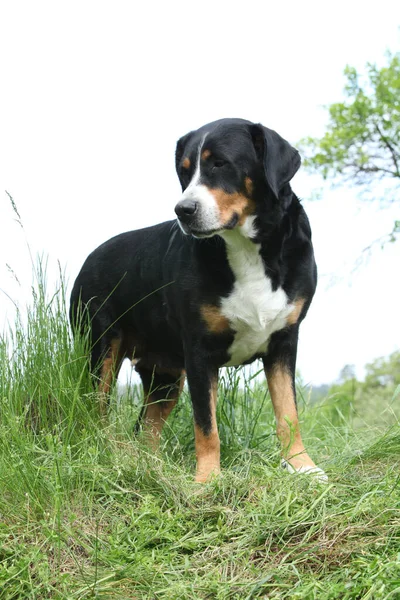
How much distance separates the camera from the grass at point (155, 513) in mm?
3080

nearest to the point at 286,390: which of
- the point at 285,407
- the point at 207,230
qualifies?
the point at 285,407

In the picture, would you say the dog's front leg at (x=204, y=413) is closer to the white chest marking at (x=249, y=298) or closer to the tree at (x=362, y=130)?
the white chest marking at (x=249, y=298)

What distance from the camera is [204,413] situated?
4156 mm

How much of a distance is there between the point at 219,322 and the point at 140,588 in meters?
1.54

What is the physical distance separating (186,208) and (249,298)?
683 mm

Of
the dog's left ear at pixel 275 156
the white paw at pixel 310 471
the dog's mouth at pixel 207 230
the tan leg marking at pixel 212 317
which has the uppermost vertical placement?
the dog's left ear at pixel 275 156

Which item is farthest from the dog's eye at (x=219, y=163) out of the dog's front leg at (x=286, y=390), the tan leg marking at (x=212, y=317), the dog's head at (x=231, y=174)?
the dog's front leg at (x=286, y=390)

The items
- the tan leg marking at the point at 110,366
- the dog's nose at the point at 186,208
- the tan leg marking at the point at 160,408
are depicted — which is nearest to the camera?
the dog's nose at the point at 186,208

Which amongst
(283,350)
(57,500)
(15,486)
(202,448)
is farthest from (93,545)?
(283,350)

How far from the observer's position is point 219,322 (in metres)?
4.13

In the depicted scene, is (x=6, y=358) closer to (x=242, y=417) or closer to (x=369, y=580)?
(x=242, y=417)

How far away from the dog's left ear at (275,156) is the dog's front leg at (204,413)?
1077 millimetres

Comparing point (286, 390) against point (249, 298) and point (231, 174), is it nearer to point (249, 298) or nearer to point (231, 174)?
point (249, 298)

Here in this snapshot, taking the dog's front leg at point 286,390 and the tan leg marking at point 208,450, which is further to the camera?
the dog's front leg at point 286,390
